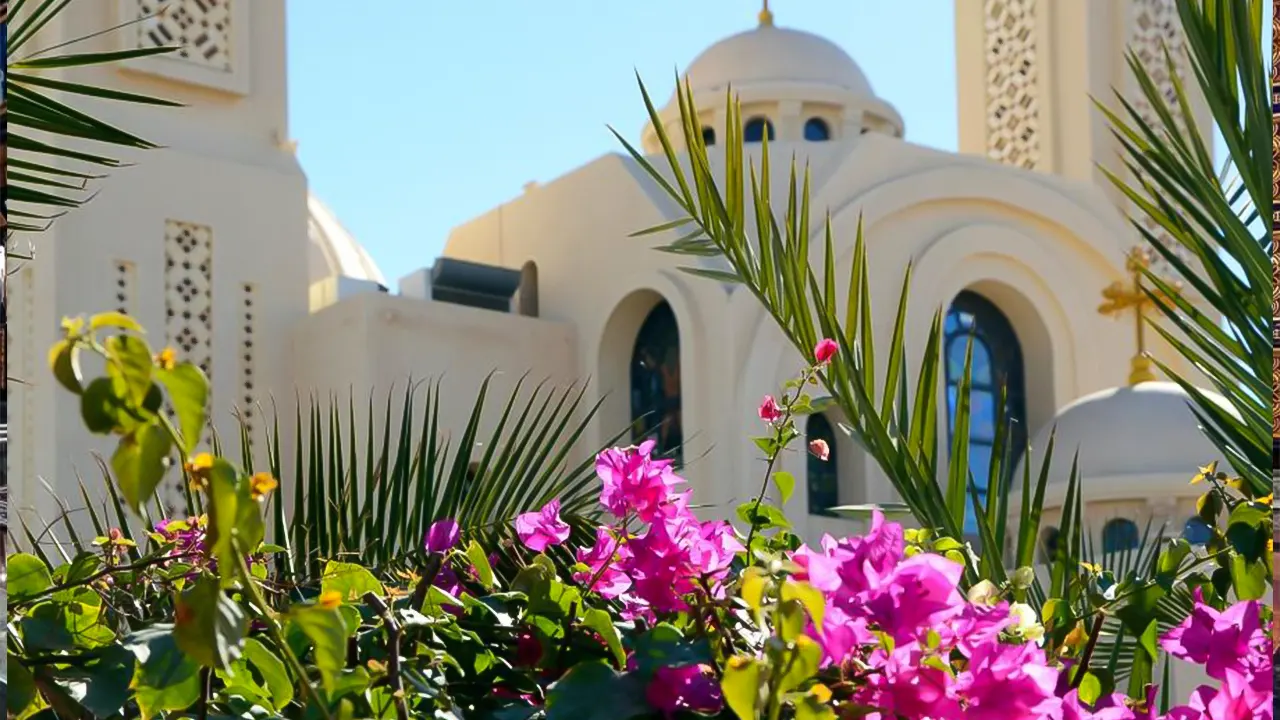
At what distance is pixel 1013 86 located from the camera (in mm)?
14305

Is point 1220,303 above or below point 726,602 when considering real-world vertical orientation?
above

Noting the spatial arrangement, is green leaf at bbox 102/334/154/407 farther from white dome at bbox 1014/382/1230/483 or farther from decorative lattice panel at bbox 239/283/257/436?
decorative lattice panel at bbox 239/283/257/436

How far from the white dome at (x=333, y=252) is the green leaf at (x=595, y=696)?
15.8 meters

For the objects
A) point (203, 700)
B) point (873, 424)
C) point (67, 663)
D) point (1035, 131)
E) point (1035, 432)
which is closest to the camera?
point (203, 700)

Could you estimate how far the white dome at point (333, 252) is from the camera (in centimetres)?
1734

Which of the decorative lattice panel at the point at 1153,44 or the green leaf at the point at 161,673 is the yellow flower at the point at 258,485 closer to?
Result: the green leaf at the point at 161,673

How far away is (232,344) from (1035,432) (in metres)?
5.26

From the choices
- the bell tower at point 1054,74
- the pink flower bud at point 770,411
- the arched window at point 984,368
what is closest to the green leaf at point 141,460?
the pink flower bud at point 770,411

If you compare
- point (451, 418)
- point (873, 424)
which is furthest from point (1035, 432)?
point (873, 424)

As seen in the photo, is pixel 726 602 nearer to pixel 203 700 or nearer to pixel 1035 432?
pixel 203 700

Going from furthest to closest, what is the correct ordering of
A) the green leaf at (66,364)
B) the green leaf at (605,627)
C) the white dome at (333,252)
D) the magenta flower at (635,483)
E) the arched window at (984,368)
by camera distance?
the white dome at (333,252), the arched window at (984,368), the magenta flower at (635,483), the green leaf at (605,627), the green leaf at (66,364)

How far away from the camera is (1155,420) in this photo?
10.7 meters

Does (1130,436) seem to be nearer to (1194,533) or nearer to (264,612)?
(1194,533)

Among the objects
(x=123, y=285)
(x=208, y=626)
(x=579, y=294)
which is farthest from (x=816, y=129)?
(x=208, y=626)
